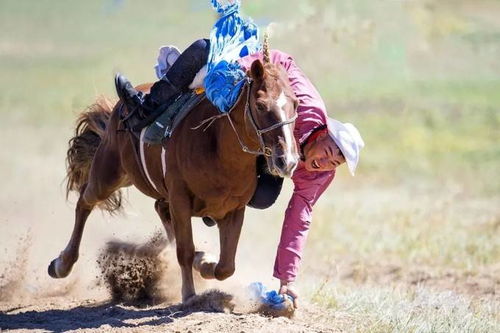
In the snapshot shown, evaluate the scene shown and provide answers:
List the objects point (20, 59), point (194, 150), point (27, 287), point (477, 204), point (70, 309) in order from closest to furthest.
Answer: point (194, 150) → point (70, 309) → point (27, 287) → point (477, 204) → point (20, 59)

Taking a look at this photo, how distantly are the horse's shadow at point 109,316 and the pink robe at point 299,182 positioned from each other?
522mm

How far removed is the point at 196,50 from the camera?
6.84m

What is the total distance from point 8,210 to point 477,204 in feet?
23.3

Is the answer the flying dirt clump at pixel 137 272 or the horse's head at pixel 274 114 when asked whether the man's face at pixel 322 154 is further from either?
the flying dirt clump at pixel 137 272

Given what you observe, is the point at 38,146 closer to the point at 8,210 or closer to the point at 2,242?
the point at 8,210

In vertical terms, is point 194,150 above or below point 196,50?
below

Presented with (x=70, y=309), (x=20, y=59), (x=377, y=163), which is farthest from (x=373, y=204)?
(x=20, y=59)

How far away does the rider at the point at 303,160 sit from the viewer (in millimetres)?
6355

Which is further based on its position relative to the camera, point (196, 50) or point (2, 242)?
point (2, 242)

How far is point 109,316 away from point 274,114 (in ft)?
6.76

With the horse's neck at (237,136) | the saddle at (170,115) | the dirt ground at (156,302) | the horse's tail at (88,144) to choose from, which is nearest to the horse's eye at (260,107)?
the horse's neck at (237,136)

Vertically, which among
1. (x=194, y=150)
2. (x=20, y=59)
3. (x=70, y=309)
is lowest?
(x=70, y=309)

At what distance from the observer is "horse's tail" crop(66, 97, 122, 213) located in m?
8.73

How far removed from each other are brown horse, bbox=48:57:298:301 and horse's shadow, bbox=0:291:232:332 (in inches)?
7.1
